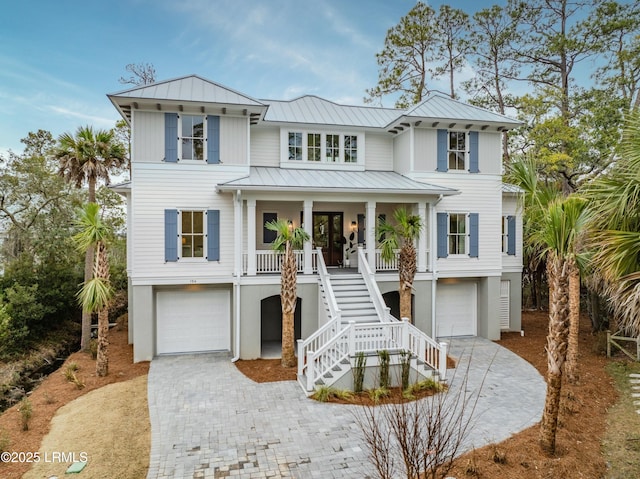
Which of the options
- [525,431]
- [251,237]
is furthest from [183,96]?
[525,431]

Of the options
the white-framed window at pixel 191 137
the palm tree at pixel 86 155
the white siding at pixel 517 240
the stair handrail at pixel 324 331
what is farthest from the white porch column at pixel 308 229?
the white siding at pixel 517 240

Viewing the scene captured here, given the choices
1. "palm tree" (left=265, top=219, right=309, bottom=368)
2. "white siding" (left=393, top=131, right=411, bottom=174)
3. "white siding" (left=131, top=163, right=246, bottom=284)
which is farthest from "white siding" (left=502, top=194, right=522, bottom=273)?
"white siding" (left=131, top=163, right=246, bottom=284)

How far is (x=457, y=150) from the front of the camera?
15.0 metres

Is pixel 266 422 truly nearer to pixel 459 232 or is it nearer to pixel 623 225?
pixel 623 225

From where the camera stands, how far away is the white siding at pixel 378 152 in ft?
52.2

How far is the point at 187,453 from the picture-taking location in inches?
270

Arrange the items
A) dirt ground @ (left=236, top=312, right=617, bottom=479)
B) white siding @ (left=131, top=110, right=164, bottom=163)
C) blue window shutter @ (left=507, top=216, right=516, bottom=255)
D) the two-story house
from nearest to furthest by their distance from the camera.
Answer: dirt ground @ (left=236, top=312, right=617, bottom=479)
white siding @ (left=131, top=110, right=164, bottom=163)
the two-story house
blue window shutter @ (left=507, top=216, right=516, bottom=255)

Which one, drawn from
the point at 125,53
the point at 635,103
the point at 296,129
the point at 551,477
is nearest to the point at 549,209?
the point at 551,477

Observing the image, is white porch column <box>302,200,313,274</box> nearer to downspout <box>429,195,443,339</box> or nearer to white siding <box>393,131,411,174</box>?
white siding <box>393,131,411,174</box>

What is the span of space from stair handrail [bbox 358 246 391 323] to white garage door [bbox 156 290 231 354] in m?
→ 5.10

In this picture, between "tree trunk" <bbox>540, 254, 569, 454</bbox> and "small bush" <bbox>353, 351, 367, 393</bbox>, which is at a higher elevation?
"tree trunk" <bbox>540, 254, 569, 454</bbox>

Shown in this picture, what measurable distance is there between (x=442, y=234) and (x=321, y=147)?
238 inches

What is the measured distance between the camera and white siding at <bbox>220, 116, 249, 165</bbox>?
13.0m

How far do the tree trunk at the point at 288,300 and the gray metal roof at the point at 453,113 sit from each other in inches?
283
